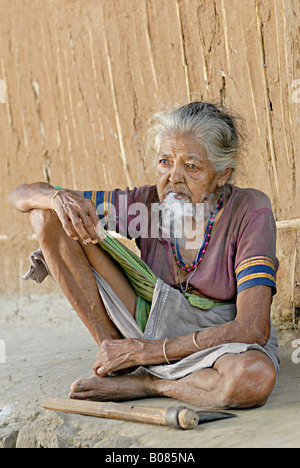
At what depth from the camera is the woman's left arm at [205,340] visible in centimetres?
261

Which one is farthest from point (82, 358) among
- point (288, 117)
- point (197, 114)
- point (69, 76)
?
point (69, 76)

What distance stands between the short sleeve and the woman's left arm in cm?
4

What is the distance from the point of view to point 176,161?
9.45 ft

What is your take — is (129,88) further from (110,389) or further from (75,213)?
(110,389)

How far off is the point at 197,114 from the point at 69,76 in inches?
88.2

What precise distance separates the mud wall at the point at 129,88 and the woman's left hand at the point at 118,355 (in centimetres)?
98

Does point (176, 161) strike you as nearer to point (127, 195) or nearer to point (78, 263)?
Result: point (127, 195)

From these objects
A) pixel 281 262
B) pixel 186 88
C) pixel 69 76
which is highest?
pixel 69 76

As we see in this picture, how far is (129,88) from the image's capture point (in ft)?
14.7

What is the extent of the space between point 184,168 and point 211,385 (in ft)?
Result: 3.15
